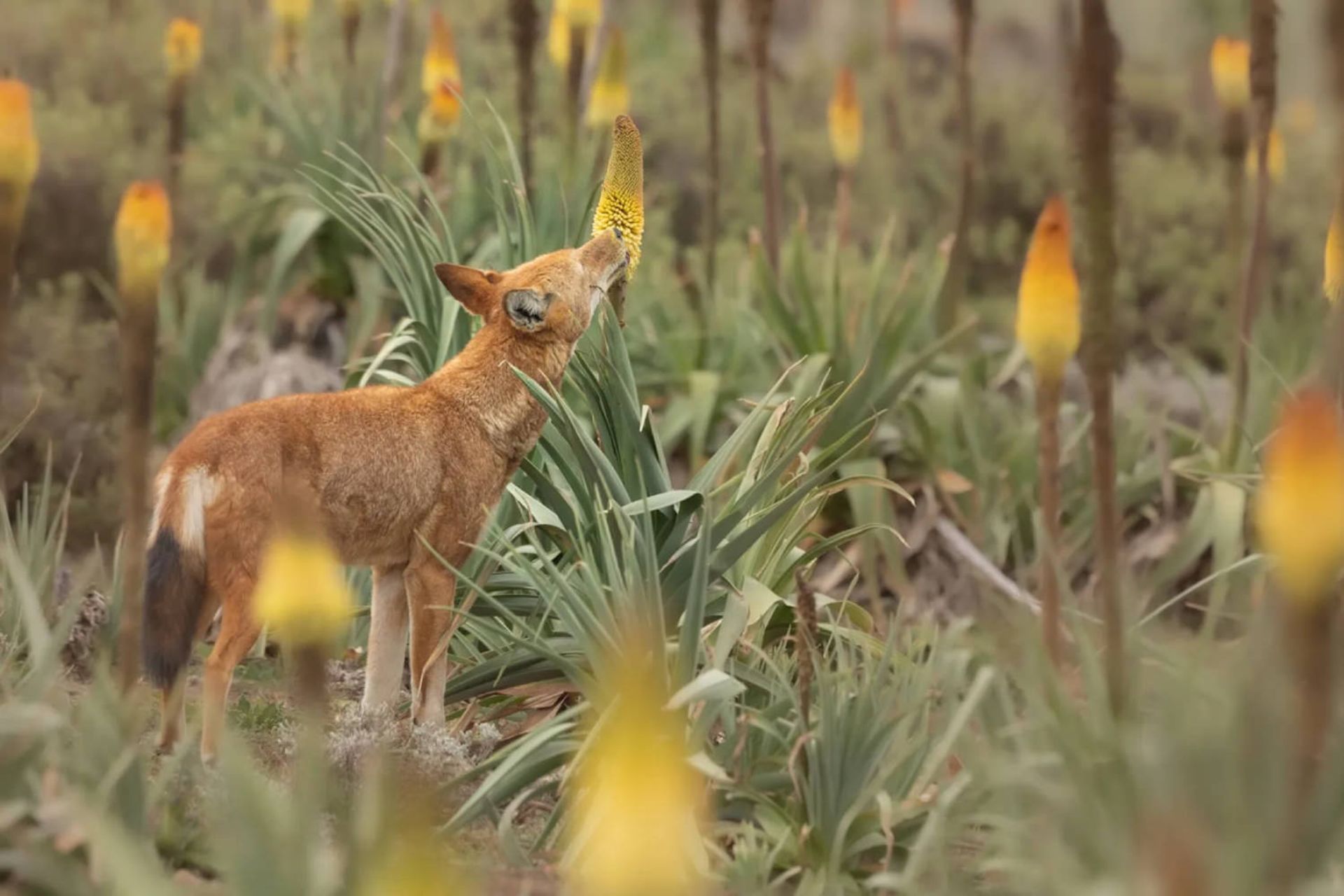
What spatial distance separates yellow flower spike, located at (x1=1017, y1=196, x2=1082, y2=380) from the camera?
3594 mm

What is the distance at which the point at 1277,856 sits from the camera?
2846 mm

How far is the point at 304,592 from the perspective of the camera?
2723 mm

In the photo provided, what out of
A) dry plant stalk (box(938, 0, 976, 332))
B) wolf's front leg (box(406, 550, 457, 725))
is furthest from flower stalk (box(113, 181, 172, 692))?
dry plant stalk (box(938, 0, 976, 332))

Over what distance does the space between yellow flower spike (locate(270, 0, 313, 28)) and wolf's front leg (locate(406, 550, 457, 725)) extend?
5.99 m

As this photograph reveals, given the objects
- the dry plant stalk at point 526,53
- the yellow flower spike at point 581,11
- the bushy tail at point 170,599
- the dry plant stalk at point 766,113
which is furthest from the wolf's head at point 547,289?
the dry plant stalk at point 766,113

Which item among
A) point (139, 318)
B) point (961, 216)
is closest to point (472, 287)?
point (139, 318)

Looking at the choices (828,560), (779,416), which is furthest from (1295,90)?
(779,416)

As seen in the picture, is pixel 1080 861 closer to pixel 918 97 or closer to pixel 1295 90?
pixel 918 97

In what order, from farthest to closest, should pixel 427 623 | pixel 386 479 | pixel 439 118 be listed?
pixel 439 118 < pixel 427 623 < pixel 386 479

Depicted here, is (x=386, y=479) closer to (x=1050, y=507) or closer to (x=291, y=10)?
(x=1050, y=507)

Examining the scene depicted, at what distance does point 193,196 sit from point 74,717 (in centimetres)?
758

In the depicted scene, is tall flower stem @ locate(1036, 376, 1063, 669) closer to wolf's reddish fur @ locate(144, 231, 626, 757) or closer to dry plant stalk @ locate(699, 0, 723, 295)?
wolf's reddish fur @ locate(144, 231, 626, 757)

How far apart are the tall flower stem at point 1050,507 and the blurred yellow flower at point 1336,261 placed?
1.76 metres

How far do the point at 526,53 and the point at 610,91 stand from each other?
654 millimetres
